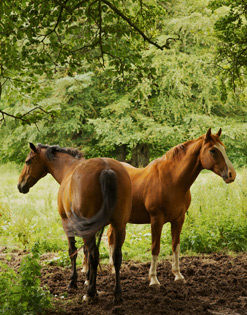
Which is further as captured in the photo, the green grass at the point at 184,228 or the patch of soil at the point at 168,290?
the green grass at the point at 184,228

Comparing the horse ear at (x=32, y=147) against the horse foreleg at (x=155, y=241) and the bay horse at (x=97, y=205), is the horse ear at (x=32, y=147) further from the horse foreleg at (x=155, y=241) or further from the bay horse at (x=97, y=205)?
the horse foreleg at (x=155, y=241)

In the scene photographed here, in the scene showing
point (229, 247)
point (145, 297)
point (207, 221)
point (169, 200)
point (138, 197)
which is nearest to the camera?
point (145, 297)

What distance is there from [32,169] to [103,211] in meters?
1.90

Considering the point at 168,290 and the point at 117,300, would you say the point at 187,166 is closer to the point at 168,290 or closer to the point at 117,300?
the point at 168,290

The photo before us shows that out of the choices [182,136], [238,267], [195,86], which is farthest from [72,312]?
[195,86]

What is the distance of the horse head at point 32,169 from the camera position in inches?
217

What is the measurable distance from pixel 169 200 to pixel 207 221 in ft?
8.21

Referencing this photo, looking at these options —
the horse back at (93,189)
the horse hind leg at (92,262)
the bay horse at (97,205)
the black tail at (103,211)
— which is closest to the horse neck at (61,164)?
the bay horse at (97,205)

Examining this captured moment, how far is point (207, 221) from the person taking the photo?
7.09 m

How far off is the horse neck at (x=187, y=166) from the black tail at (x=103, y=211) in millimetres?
1111

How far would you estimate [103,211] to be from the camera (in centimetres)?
403

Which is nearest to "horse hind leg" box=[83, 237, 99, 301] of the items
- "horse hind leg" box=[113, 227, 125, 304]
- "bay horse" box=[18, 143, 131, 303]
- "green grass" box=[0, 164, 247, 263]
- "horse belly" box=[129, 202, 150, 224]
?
"bay horse" box=[18, 143, 131, 303]

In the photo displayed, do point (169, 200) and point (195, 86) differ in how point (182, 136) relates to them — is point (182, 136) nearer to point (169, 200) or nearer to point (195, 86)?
point (195, 86)

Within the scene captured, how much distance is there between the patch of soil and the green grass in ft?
1.50
